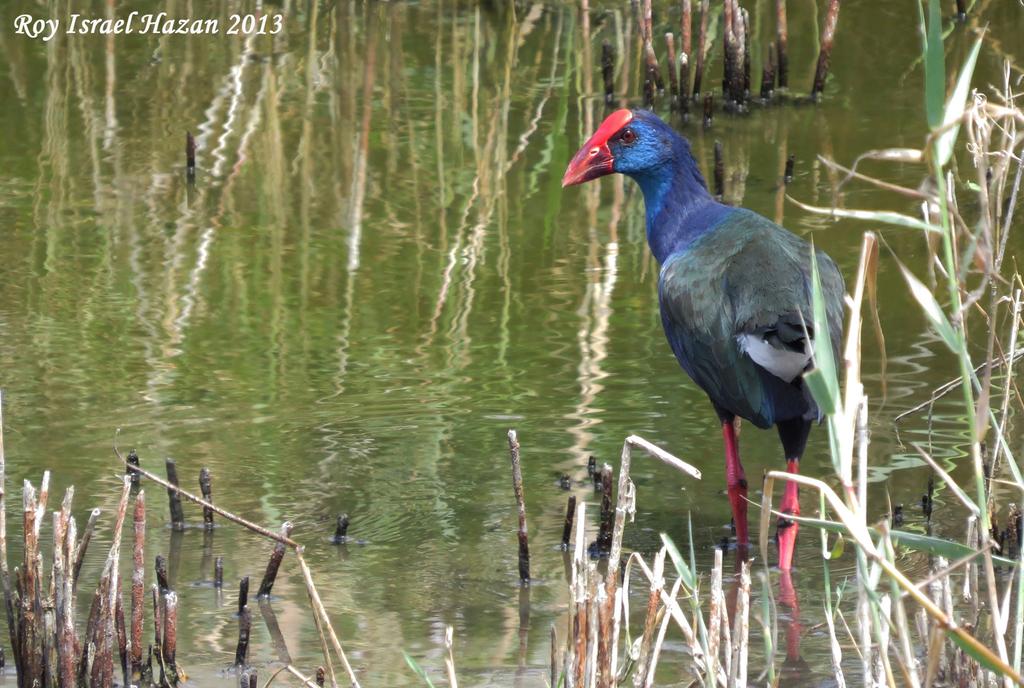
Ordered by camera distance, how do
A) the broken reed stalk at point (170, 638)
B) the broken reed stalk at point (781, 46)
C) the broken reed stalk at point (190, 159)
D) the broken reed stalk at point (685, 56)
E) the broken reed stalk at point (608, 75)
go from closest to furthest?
the broken reed stalk at point (170, 638) < the broken reed stalk at point (190, 159) < the broken reed stalk at point (685, 56) < the broken reed stalk at point (781, 46) < the broken reed stalk at point (608, 75)

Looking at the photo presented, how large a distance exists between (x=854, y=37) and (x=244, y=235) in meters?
4.44

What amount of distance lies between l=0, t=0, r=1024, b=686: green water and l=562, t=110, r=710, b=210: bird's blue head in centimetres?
78

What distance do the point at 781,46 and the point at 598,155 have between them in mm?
3899

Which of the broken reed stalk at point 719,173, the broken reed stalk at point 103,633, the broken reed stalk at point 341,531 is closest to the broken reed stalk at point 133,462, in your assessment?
the broken reed stalk at point 341,531

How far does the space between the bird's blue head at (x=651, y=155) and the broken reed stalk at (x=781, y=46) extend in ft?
12.6

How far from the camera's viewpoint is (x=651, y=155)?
16.6 feet

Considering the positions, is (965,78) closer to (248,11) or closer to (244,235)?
(244,235)

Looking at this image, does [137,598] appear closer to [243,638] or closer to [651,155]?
[243,638]

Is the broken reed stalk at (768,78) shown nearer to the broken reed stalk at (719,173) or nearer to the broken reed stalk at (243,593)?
the broken reed stalk at (719,173)

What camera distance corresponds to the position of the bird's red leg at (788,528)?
14.1 feet

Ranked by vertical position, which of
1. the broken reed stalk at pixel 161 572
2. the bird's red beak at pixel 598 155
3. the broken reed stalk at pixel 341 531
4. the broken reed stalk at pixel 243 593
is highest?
the bird's red beak at pixel 598 155

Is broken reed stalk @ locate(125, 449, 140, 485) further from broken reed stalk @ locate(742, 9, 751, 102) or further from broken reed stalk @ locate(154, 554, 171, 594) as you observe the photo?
broken reed stalk @ locate(742, 9, 751, 102)

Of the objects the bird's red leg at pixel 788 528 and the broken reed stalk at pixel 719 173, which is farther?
the broken reed stalk at pixel 719 173

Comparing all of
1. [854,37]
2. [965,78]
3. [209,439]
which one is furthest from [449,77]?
[965,78]
